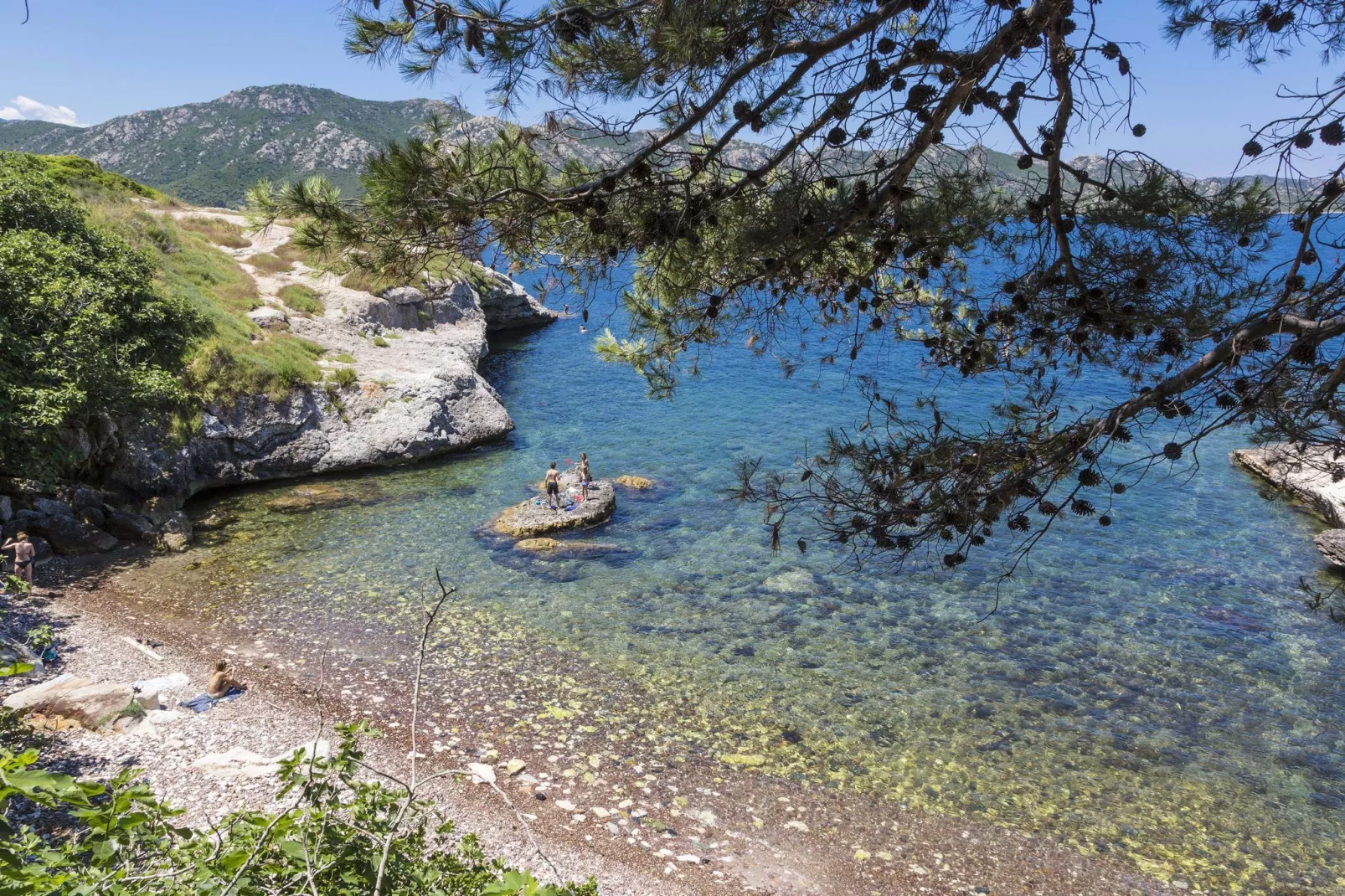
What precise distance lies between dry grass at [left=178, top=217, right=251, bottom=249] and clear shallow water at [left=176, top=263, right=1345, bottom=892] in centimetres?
1842

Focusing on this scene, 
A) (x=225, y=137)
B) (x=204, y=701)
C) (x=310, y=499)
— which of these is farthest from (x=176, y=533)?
(x=225, y=137)

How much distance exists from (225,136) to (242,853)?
185 metres

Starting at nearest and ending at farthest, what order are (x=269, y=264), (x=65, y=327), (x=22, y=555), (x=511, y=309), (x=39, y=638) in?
1. (x=39, y=638)
2. (x=22, y=555)
3. (x=65, y=327)
4. (x=269, y=264)
5. (x=511, y=309)

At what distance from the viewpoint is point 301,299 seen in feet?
96.6

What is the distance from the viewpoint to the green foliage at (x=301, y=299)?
28969 millimetres

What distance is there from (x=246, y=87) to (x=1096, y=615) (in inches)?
8460

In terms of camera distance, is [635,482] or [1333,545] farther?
[635,482]

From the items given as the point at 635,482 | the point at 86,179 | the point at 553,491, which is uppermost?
the point at 86,179

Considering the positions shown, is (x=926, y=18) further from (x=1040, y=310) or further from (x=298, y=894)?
(x=298, y=894)

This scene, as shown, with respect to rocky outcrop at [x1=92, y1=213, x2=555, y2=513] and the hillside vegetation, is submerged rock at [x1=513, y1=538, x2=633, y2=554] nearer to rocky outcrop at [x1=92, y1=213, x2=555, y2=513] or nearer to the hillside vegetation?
rocky outcrop at [x1=92, y1=213, x2=555, y2=513]

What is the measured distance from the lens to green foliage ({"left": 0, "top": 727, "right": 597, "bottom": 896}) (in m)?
2.78

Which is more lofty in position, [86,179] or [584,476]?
[86,179]

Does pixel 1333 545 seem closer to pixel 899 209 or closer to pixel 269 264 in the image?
pixel 899 209

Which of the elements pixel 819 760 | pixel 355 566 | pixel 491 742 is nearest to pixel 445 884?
pixel 491 742
